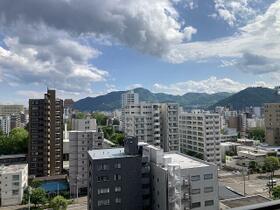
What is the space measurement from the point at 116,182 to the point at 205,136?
8722 millimetres

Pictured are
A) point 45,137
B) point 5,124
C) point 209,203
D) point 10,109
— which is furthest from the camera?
point 10,109

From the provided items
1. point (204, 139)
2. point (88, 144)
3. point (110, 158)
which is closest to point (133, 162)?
point (110, 158)

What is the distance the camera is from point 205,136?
564 inches

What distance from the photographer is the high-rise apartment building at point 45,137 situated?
12.8 meters

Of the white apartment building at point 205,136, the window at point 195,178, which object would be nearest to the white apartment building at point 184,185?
the window at point 195,178

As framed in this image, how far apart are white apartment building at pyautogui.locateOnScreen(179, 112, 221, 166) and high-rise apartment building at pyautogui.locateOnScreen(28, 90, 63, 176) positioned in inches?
258

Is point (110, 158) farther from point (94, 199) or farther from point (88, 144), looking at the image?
point (88, 144)

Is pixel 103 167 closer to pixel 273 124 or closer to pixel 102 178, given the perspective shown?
pixel 102 178

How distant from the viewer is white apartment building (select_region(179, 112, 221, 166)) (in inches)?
563

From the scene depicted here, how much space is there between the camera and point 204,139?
14305 mm

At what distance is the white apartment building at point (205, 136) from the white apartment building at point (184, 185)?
7919 mm

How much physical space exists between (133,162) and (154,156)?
52 cm

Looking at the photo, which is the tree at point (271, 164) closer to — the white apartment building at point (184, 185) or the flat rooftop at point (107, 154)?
the white apartment building at point (184, 185)

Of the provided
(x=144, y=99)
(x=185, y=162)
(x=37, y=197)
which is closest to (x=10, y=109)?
(x=37, y=197)
